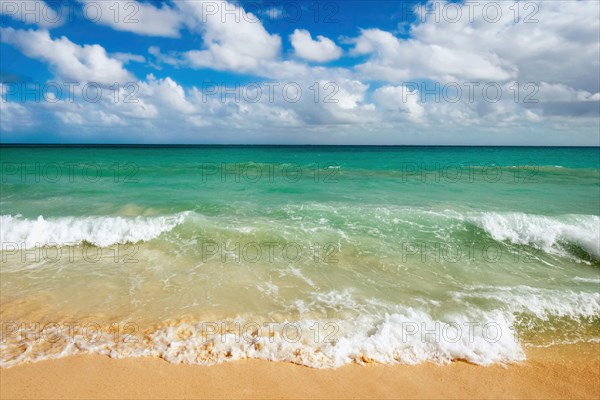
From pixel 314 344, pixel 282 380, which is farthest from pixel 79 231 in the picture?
pixel 282 380

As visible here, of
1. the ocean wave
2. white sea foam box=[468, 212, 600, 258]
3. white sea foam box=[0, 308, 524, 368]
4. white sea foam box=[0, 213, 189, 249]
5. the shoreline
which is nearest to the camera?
the shoreline

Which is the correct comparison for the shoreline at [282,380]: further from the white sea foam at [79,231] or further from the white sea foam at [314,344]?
the white sea foam at [79,231]

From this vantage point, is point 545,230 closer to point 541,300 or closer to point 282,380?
point 541,300

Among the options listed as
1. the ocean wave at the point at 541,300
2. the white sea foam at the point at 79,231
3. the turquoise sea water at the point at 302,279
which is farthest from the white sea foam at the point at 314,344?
the white sea foam at the point at 79,231

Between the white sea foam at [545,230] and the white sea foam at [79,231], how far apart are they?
9.86m

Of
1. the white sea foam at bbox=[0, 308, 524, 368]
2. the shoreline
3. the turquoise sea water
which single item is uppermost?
the turquoise sea water

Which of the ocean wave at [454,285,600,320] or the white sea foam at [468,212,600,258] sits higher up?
the white sea foam at [468,212,600,258]

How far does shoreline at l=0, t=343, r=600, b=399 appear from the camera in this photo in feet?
12.4

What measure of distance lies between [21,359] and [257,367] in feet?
9.72

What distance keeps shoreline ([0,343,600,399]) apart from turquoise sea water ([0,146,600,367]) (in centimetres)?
21

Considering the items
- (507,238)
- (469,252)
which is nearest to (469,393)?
(469,252)

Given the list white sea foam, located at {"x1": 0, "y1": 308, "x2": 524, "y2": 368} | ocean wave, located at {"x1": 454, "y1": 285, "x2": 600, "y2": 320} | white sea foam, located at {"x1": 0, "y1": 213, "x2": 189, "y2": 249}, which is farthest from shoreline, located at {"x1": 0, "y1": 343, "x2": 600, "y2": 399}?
white sea foam, located at {"x1": 0, "y1": 213, "x2": 189, "y2": 249}

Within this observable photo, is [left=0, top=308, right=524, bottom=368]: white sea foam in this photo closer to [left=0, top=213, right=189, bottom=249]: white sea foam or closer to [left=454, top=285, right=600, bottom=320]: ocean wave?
[left=454, top=285, right=600, bottom=320]: ocean wave

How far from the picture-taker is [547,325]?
539 cm
